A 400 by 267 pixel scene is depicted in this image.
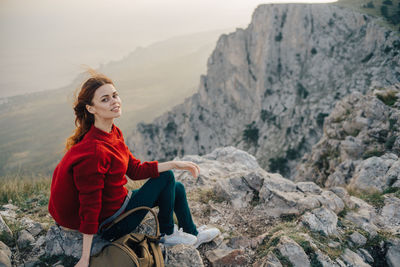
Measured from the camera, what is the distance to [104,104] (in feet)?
9.45

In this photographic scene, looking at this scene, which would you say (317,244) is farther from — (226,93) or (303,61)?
(226,93)

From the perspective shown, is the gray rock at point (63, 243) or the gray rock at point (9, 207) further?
the gray rock at point (9, 207)

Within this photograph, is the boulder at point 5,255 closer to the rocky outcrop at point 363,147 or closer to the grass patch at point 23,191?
the grass patch at point 23,191

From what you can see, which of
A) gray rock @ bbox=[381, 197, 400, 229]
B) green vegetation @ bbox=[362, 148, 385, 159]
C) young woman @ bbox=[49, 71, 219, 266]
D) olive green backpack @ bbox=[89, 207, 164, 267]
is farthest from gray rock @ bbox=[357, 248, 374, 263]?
green vegetation @ bbox=[362, 148, 385, 159]

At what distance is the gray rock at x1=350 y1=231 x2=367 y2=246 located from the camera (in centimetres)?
405

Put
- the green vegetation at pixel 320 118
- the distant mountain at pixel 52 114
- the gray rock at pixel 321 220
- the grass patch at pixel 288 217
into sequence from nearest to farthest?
the gray rock at pixel 321 220 → the grass patch at pixel 288 217 → the green vegetation at pixel 320 118 → the distant mountain at pixel 52 114

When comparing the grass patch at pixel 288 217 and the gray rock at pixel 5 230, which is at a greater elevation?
the gray rock at pixel 5 230

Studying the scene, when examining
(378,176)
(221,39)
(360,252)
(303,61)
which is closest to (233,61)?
(221,39)

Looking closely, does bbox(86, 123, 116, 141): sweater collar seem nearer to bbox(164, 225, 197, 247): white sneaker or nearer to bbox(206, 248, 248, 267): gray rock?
bbox(164, 225, 197, 247): white sneaker

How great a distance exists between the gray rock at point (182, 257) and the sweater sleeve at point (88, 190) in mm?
1210

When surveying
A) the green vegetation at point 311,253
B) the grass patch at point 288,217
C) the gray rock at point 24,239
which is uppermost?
the gray rock at point 24,239

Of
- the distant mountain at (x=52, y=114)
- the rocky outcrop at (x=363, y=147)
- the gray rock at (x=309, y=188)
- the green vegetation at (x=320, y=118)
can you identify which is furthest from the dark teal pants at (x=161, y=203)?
the distant mountain at (x=52, y=114)

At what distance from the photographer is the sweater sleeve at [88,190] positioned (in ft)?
8.04

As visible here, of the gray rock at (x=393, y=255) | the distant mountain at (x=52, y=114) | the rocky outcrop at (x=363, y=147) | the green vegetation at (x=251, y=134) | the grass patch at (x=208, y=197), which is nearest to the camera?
the gray rock at (x=393, y=255)
